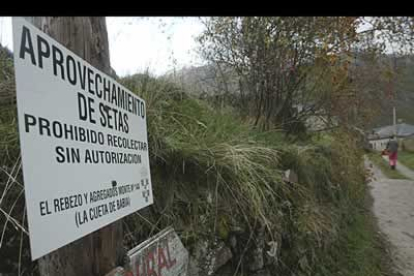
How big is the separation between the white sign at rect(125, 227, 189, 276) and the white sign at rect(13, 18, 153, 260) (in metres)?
0.21

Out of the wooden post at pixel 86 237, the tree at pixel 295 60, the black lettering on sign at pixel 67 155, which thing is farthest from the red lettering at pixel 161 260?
the tree at pixel 295 60

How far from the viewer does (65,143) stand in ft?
3.56

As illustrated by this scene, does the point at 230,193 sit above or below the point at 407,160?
above

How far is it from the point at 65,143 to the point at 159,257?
0.79 metres

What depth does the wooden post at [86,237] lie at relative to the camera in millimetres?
1230

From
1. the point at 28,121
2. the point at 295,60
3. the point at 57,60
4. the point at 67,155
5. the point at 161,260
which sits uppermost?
the point at 295,60

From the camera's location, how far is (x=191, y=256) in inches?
89.0

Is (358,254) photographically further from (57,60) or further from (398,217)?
(57,60)

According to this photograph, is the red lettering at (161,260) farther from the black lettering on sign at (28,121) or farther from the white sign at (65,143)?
the black lettering on sign at (28,121)

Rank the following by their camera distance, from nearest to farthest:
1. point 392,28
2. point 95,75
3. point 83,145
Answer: point 83,145 < point 95,75 < point 392,28

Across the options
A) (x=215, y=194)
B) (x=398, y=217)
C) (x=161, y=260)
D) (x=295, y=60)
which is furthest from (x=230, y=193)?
(x=398, y=217)

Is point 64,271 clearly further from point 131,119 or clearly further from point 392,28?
point 392,28
